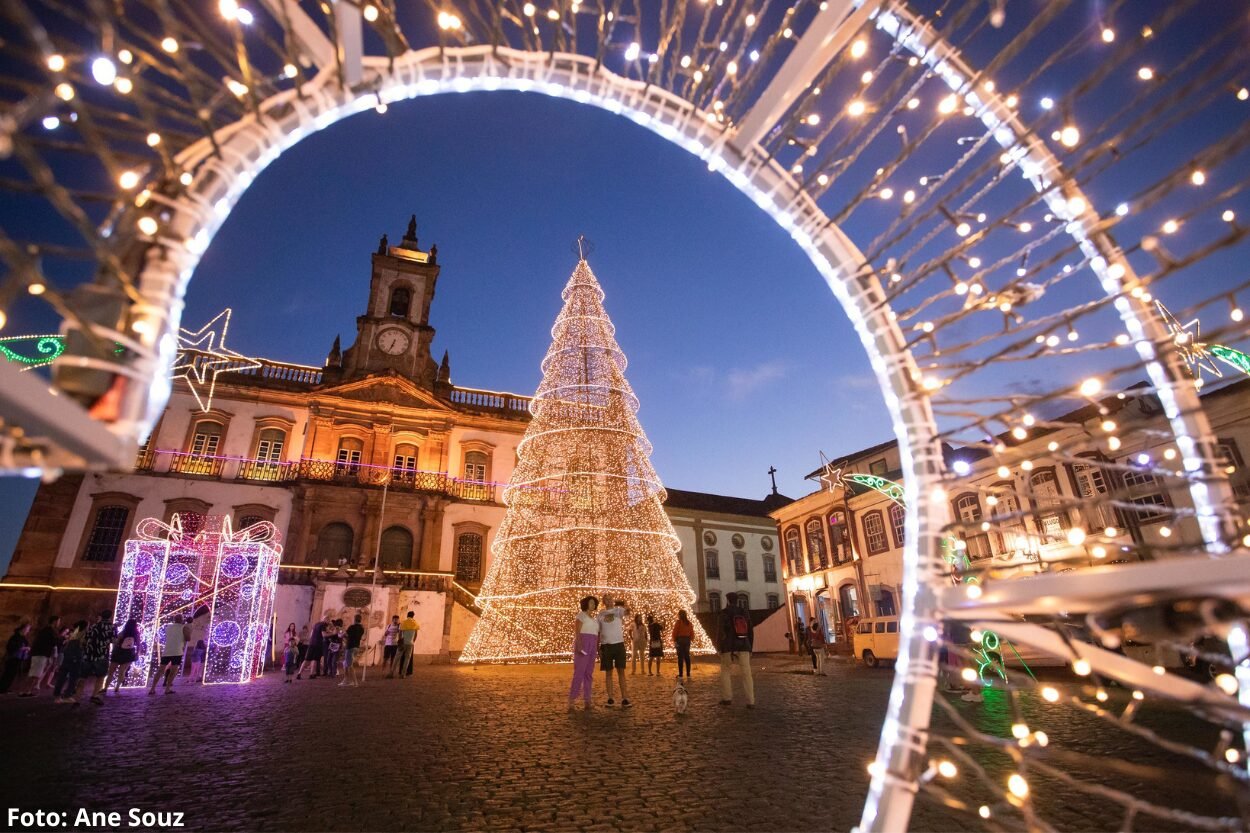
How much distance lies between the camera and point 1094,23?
1.78 m

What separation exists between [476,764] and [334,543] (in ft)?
74.5

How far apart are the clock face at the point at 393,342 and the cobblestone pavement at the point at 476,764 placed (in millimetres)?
22051

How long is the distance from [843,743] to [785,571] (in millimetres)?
26701

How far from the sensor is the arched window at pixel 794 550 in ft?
97.6

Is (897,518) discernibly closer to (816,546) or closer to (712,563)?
(816,546)

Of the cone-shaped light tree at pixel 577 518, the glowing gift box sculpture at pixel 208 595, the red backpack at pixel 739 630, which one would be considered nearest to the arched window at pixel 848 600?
the cone-shaped light tree at pixel 577 518

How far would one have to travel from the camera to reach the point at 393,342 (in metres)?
29.6

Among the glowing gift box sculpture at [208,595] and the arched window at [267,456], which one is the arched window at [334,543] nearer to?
the arched window at [267,456]

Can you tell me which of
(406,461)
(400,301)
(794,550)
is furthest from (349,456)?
(794,550)

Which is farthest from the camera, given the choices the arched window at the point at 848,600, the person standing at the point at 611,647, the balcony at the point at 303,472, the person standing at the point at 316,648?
the arched window at the point at 848,600

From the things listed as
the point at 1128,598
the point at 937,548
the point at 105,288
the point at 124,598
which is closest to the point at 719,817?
the point at 937,548

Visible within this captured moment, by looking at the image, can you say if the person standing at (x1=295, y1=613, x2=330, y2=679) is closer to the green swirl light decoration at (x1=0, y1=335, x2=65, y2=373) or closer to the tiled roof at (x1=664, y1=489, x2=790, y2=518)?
the green swirl light decoration at (x1=0, y1=335, x2=65, y2=373)

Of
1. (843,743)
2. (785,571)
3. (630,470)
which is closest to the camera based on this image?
(843,743)

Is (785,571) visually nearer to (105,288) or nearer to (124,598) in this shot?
(124,598)
